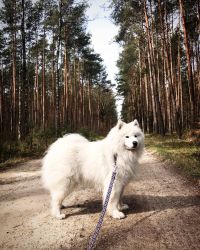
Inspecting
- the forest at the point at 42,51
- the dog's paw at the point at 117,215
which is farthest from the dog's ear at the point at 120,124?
the forest at the point at 42,51

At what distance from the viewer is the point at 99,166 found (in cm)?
491

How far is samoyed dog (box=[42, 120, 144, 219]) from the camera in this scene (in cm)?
479

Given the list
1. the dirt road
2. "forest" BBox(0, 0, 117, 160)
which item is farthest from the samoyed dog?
"forest" BBox(0, 0, 117, 160)

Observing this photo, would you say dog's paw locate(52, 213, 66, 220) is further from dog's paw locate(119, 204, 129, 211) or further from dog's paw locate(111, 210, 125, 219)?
dog's paw locate(119, 204, 129, 211)

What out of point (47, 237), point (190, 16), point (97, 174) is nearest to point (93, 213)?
point (97, 174)

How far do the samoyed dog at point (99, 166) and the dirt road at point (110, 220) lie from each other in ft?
1.26

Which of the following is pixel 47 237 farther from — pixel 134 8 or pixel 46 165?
pixel 134 8

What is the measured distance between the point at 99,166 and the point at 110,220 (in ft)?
3.22

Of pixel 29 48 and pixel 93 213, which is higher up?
pixel 29 48

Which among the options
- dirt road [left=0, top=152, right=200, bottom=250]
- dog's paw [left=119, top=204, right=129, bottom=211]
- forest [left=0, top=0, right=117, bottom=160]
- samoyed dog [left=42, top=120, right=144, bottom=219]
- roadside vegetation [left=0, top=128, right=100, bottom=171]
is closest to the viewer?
dirt road [left=0, top=152, right=200, bottom=250]

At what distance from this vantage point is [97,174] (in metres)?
4.90

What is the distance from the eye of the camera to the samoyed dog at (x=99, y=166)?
479cm

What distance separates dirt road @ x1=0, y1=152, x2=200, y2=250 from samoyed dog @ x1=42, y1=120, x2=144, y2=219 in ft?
1.26

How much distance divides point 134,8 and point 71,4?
5.34 meters
